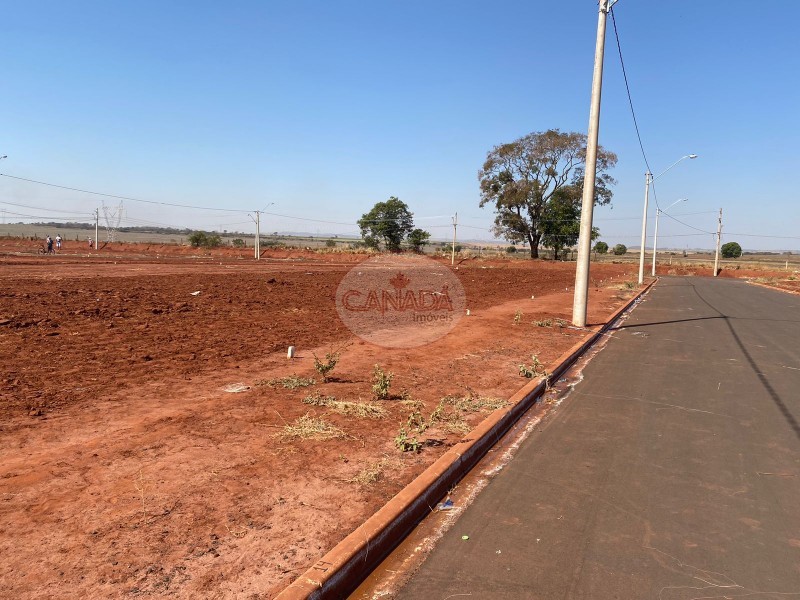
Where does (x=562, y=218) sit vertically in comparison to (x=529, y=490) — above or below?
above

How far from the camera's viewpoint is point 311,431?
16.7 feet

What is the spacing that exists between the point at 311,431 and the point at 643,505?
9.67 feet

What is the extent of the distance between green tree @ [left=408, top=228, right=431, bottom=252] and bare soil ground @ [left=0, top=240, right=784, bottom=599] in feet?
220

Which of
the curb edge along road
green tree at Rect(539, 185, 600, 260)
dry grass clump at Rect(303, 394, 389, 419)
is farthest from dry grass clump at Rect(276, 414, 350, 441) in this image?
green tree at Rect(539, 185, 600, 260)

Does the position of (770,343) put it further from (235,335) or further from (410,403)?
(235,335)

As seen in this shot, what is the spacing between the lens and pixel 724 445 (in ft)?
17.4

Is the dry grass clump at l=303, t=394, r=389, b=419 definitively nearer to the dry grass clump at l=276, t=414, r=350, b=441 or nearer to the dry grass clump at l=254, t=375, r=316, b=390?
the dry grass clump at l=276, t=414, r=350, b=441

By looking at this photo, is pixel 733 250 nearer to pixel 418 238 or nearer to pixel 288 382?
pixel 418 238

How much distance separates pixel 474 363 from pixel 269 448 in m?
4.66

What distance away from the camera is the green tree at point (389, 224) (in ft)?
266

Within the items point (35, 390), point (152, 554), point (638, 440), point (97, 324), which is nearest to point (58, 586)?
point (152, 554)

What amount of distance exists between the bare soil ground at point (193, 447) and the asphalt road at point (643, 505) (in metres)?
0.81

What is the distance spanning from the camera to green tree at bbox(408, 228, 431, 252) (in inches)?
3063

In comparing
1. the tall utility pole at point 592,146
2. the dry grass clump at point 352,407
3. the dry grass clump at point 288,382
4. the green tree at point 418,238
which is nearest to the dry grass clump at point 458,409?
the dry grass clump at point 352,407
